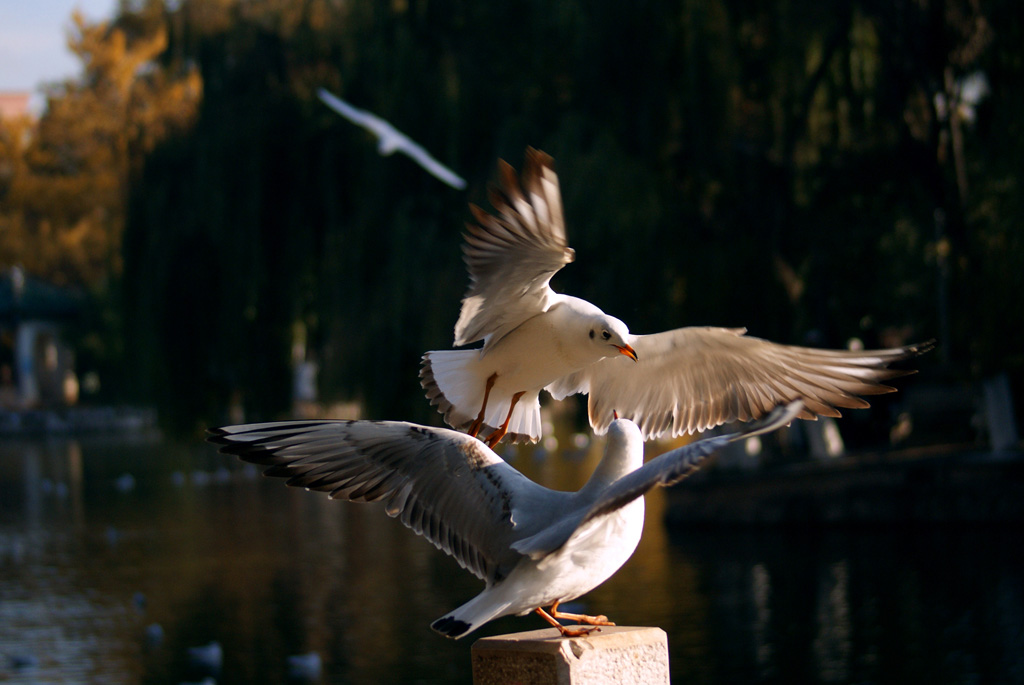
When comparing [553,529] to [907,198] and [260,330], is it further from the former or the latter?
[260,330]

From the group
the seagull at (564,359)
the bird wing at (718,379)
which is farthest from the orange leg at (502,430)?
the bird wing at (718,379)

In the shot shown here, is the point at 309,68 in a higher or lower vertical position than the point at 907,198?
higher

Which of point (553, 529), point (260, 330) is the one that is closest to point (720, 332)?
point (553, 529)

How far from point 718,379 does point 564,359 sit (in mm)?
518

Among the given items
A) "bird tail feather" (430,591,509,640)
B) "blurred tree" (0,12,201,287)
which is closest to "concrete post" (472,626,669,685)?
"bird tail feather" (430,591,509,640)

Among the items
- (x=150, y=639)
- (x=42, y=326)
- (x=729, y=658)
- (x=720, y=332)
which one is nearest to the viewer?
(x=720, y=332)

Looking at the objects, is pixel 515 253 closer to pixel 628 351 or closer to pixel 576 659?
pixel 628 351

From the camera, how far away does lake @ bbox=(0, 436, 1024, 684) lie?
371 inches

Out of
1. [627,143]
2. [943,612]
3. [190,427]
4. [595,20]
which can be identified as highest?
[595,20]

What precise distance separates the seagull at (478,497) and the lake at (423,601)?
228 inches

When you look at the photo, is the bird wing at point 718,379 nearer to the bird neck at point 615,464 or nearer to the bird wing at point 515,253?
the bird wing at point 515,253

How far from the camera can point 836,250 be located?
13375mm

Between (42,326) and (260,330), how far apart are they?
32.8m

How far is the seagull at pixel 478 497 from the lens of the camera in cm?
326
